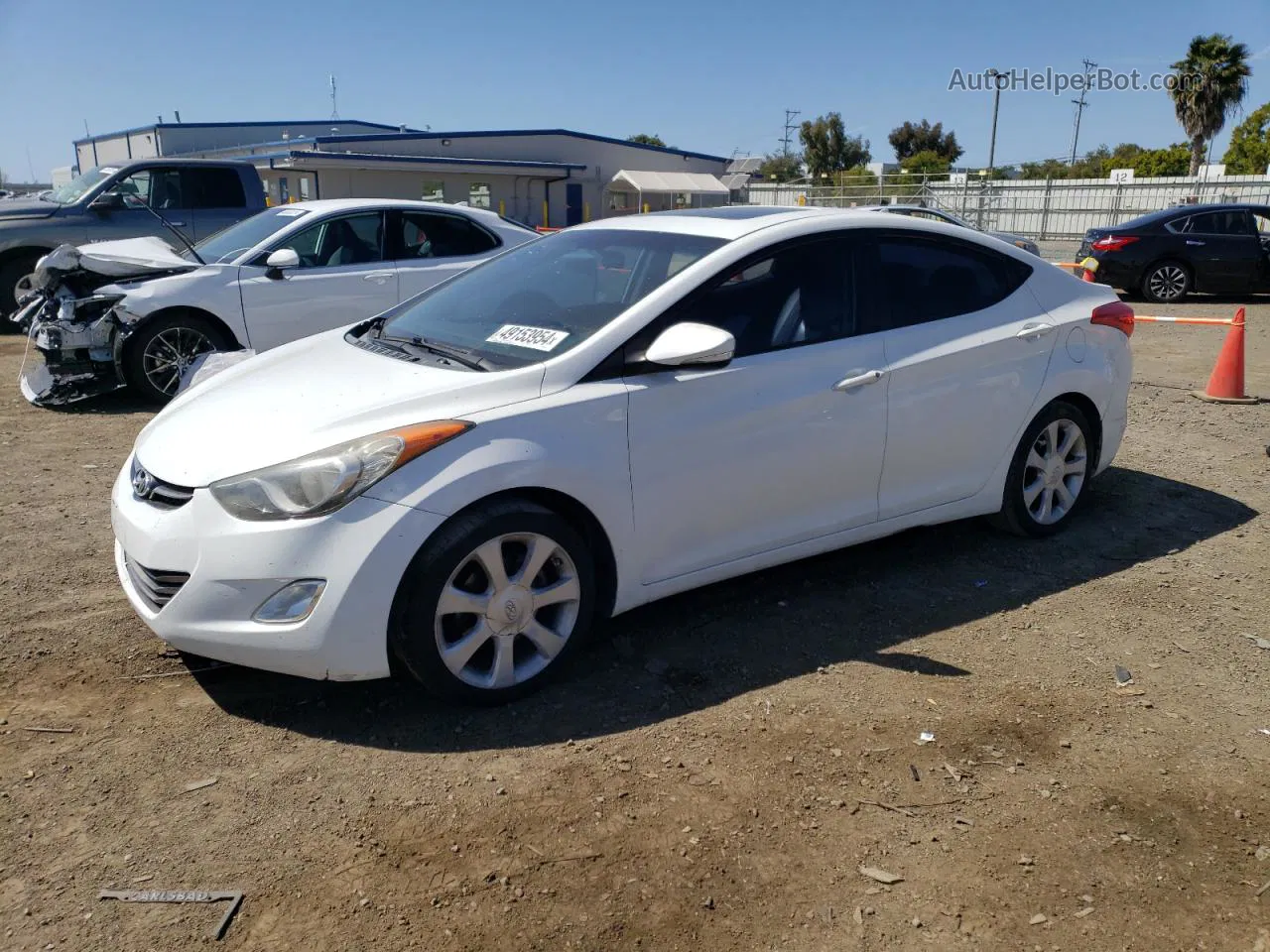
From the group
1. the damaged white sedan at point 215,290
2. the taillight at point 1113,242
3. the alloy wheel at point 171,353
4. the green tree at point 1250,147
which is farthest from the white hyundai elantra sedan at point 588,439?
the green tree at point 1250,147

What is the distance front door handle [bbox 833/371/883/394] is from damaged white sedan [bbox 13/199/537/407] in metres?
4.39

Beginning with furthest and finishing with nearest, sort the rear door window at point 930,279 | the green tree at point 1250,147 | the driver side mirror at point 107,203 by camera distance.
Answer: the green tree at point 1250,147, the driver side mirror at point 107,203, the rear door window at point 930,279

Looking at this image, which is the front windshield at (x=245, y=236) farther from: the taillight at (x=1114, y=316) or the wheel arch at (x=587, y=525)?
the taillight at (x=1114, y=316)

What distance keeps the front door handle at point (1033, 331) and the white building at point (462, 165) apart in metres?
32.0

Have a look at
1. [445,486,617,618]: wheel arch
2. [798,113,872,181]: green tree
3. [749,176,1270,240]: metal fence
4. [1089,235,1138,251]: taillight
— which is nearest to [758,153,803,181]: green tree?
[798,113,872,181]: green tree

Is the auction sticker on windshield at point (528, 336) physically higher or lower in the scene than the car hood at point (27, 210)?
lower

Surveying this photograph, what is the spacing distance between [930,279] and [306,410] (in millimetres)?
2780

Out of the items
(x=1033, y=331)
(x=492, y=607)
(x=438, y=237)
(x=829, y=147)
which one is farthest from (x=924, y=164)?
(x=492, y=607)

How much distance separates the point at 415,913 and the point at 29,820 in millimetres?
1214

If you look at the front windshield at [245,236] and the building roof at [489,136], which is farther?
the building roof at [489,136]

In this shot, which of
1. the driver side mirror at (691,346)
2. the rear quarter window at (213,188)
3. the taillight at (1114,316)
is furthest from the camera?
the rear quarter window at (213,188)

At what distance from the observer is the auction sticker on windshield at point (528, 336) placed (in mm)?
3684

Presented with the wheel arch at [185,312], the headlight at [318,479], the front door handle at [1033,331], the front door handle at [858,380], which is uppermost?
the front door handle at [1033,331]

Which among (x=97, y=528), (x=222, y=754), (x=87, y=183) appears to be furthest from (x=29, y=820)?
(x=87, y=183)
